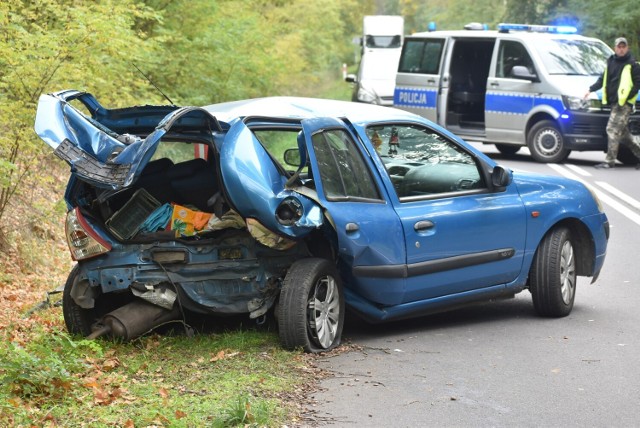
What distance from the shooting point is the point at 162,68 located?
1991 cm

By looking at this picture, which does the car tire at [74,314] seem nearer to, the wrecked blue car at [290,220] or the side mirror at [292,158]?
the wrecked blue car at [290,220]

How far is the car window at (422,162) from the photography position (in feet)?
27.0

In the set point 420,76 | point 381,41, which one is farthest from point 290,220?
point 381,41

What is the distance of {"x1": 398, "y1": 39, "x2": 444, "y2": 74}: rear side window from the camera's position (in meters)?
20.8

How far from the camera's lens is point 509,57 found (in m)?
20.1

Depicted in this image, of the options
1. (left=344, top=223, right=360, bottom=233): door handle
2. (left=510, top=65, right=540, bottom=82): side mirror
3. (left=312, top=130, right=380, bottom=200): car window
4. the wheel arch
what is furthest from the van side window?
(left=344, top=223, right=360, bottom=233): door handle

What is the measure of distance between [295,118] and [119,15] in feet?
16.5

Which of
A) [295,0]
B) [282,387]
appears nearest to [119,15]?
[282,387]

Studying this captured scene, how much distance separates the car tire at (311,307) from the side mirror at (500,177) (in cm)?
157

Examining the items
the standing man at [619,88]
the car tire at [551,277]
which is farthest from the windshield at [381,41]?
the car tire at [551,277]

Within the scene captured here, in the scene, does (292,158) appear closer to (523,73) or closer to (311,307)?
(311,307)

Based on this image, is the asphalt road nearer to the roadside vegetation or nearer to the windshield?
the roadside vegetation

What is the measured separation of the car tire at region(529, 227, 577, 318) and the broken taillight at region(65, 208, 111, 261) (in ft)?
10.9

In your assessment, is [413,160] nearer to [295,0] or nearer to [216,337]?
[216,337]
